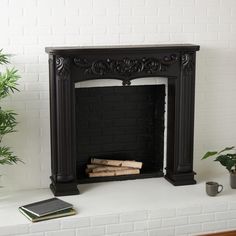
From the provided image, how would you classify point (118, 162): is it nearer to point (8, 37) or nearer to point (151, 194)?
point (151, 194)

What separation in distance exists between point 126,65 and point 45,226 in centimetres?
159

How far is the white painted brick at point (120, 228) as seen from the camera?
14.5 ft

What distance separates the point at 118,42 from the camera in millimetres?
5016

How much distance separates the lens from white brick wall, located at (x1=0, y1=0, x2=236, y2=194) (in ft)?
15.6

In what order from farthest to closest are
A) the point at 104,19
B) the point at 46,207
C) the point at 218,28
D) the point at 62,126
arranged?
the point at 218,28, the point at 104,19, the point at 62,126, the point at 46,207

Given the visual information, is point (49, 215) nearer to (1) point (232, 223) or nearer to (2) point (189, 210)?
(2) point (189, 210)

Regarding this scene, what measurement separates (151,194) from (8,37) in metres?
1.87

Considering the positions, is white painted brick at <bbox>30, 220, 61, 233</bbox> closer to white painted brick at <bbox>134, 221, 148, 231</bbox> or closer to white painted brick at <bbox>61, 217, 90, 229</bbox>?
white painted brick at <bbox>61, 217, 90, 229</bbox>

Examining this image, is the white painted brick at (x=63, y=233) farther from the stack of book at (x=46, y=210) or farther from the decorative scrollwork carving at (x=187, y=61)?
the decorative scrollwork carving at (x=187, y=61)

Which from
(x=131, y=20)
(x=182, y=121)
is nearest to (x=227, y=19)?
(x=131, y=20)

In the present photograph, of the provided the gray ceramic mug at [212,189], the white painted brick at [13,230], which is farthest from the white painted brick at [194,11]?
the white painted brick at [13,230]

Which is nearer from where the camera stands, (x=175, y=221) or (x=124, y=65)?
(x=175, y=221)

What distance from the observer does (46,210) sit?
4.33 meters

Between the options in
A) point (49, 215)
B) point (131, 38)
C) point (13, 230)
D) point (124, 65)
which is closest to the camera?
point (13, 230)
